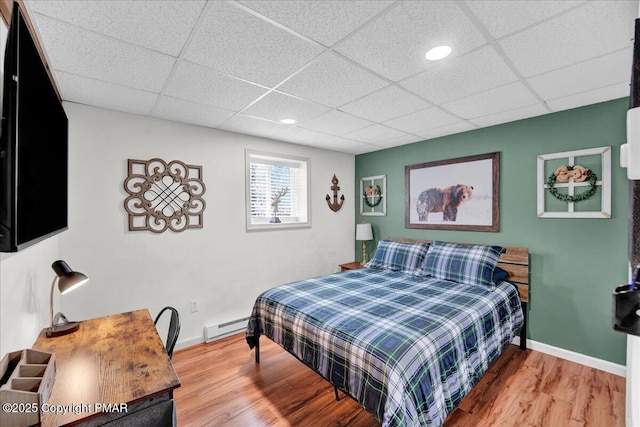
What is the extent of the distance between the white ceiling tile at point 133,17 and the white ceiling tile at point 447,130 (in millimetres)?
2711

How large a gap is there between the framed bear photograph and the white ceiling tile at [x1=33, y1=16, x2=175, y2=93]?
10.1ft

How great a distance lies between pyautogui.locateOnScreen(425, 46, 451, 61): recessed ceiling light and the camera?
162 centimetres

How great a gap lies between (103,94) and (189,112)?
64 centimetres

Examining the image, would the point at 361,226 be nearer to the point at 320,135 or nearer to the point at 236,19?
the point at 320,135

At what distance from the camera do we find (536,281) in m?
2.82

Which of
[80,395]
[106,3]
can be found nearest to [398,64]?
[106,3]

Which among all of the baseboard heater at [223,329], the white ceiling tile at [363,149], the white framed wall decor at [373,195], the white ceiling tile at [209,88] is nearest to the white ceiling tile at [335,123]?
the white ceiling tile at [209,88]

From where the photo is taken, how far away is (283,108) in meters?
2.54

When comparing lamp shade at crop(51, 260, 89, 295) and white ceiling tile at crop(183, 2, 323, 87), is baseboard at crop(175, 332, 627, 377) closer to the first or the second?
lamp shade at crop(51, 260, 89, 295)

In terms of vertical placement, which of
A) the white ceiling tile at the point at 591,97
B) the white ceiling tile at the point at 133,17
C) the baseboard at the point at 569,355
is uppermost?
the white ceiling tile at the point at 133,17

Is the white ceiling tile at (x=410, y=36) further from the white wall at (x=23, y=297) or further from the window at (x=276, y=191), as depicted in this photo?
the window at (x=276, y=191)

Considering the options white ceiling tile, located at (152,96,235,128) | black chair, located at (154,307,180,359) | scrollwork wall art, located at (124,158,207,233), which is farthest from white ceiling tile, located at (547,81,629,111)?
scrollwork wall art, located at (124,158,207,233)

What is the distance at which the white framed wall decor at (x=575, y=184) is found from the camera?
7.96 ft

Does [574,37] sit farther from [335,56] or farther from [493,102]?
[335,56]
